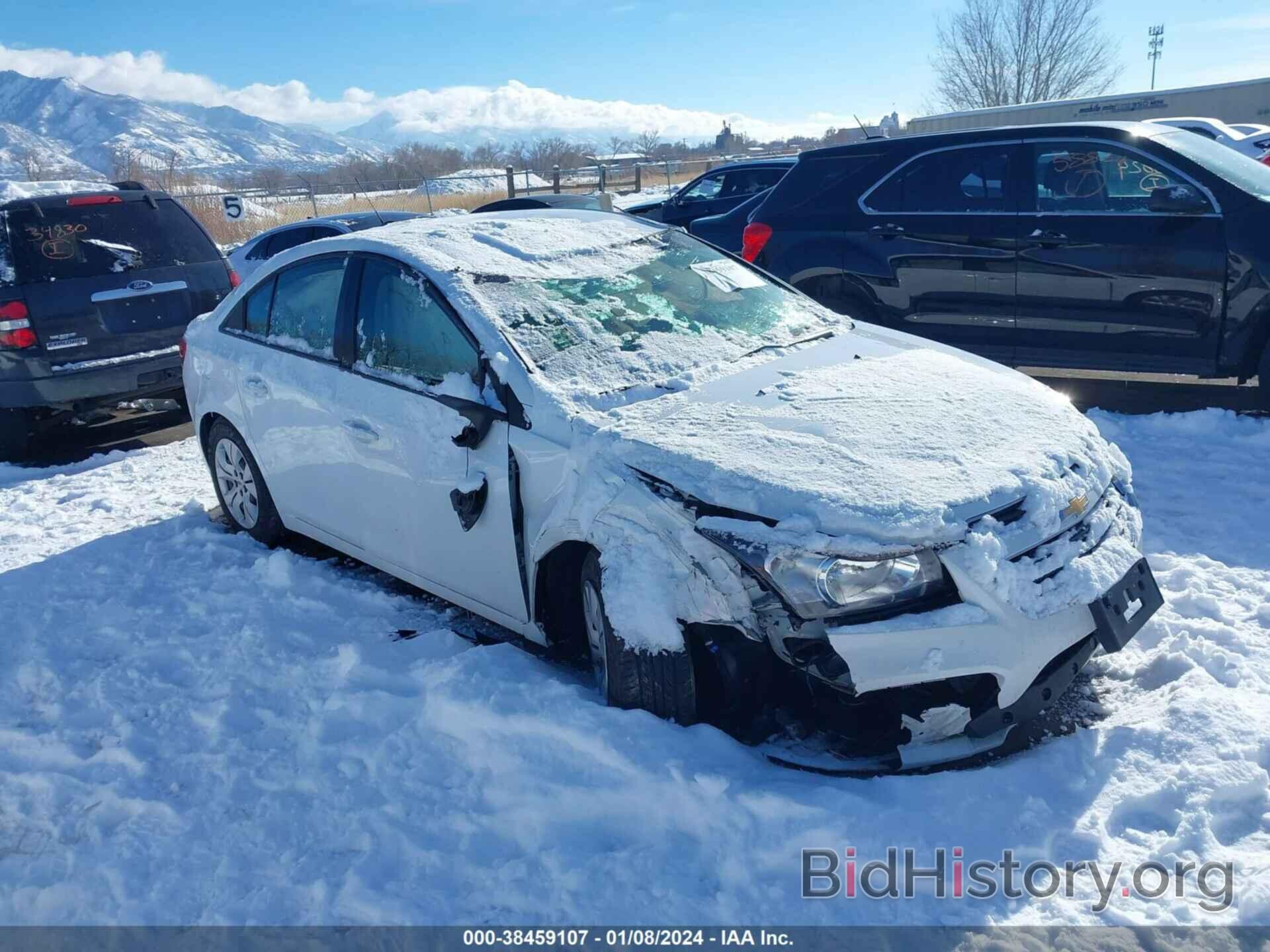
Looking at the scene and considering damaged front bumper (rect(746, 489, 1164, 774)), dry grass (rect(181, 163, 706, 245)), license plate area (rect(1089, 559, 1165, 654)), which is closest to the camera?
damaged front bumper (rect(746, 489, 1164, 774))

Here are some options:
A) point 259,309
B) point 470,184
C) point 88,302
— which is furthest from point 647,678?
point 470,184

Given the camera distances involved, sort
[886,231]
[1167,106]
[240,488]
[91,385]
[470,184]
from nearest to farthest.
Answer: [240,488], [91,385], [886,231], [1167,106], [470,184]

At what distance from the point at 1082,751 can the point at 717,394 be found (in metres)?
1.67

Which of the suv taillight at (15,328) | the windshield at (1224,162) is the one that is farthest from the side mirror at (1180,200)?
the suv taillight at (15,328)

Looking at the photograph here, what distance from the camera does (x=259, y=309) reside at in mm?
4941

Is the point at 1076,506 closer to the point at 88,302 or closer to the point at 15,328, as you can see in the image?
the point at 88,302

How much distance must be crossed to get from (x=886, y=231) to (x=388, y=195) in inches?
1064

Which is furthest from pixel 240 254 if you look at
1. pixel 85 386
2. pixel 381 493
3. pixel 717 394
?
pixel 717 394

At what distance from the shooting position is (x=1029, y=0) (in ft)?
126

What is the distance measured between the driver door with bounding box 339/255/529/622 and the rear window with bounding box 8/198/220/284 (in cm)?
407

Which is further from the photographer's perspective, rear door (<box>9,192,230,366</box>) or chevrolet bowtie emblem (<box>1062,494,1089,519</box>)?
rear door (<box>9,192,230,366</box>)

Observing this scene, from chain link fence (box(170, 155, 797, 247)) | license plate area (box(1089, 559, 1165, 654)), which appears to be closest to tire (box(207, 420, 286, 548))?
license plate area (box(1089, 559, 1165, 654))

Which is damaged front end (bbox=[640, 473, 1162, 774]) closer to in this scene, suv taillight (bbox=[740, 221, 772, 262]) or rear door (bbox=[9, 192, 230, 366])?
suv taillight (bbox=[740, 221, 772, 262])

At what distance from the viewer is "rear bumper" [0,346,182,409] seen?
691 cm
